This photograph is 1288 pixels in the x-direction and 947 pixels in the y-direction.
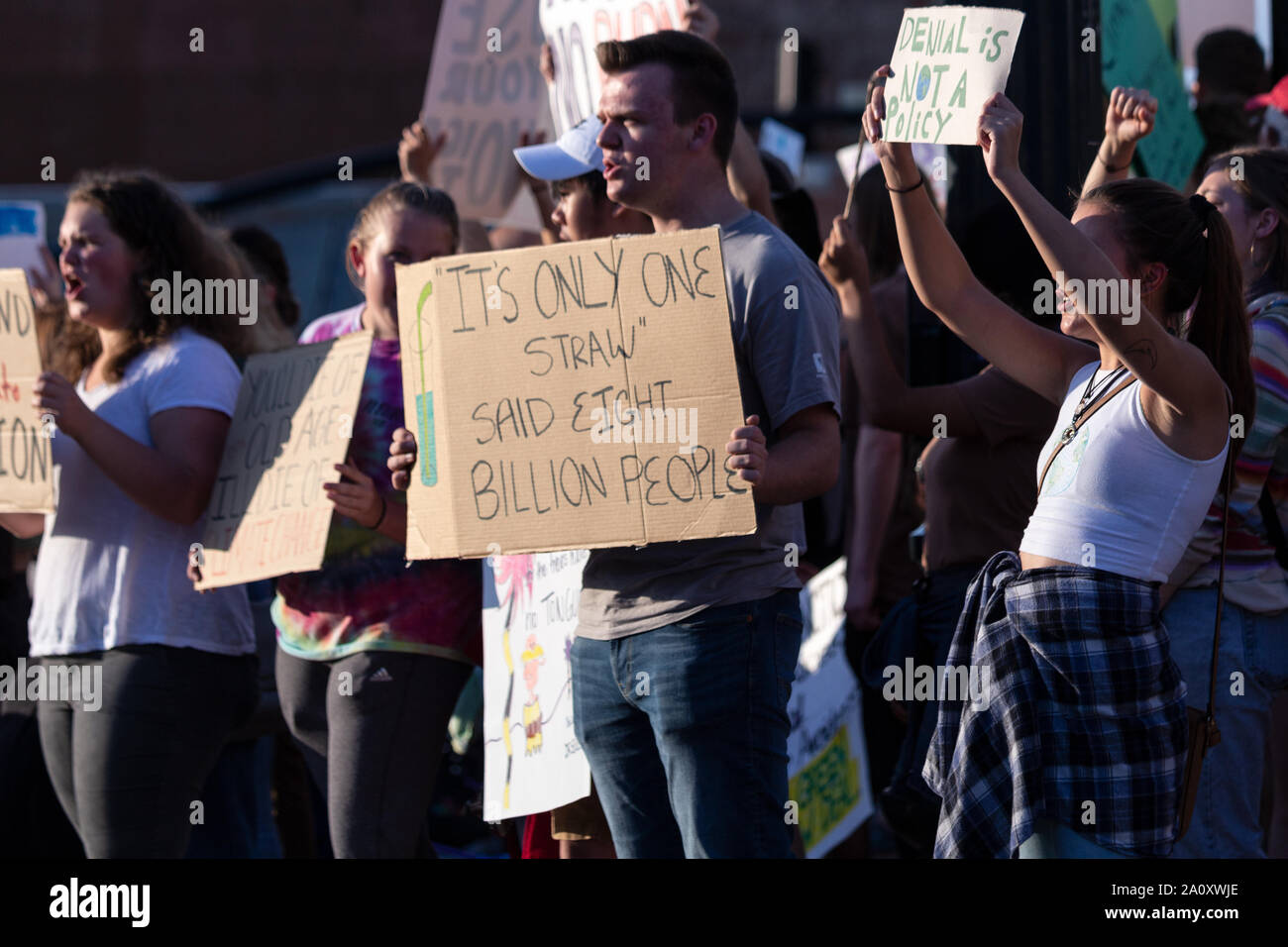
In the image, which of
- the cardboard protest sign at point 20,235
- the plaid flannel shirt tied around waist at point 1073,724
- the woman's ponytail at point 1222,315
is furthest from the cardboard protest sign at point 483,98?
the plaid flannel shirt tied around waist at point 1073,724

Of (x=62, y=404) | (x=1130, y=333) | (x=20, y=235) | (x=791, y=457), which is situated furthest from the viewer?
(x=20, y=235)

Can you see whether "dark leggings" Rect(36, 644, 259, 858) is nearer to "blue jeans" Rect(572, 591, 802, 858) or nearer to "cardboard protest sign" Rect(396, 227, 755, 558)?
"cardboard protest sign" Rect(396, 227, 755, 558)

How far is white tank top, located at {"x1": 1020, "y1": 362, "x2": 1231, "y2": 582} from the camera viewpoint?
2598 mm

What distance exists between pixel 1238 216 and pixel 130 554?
93.2 inches

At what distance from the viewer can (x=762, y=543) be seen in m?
2.94

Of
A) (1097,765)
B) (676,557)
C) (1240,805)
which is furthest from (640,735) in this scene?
(1240,805)

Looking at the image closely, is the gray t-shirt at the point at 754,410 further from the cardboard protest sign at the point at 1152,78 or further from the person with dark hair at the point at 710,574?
the cardboard protest sign at the point at 1152,78

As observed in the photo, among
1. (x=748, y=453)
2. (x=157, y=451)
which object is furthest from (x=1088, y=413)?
(x=157, y=451)

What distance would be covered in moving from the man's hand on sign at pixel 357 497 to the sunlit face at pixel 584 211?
2.19ft

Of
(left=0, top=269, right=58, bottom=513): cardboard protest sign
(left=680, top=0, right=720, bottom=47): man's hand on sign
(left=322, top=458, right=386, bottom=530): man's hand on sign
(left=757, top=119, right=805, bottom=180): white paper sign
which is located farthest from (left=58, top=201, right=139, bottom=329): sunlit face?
(left=757, top=119, right=805, bottom=180): white paper sign

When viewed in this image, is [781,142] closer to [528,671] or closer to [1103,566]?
[528,671]

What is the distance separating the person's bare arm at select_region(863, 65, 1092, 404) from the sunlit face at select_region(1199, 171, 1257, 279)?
54cm
